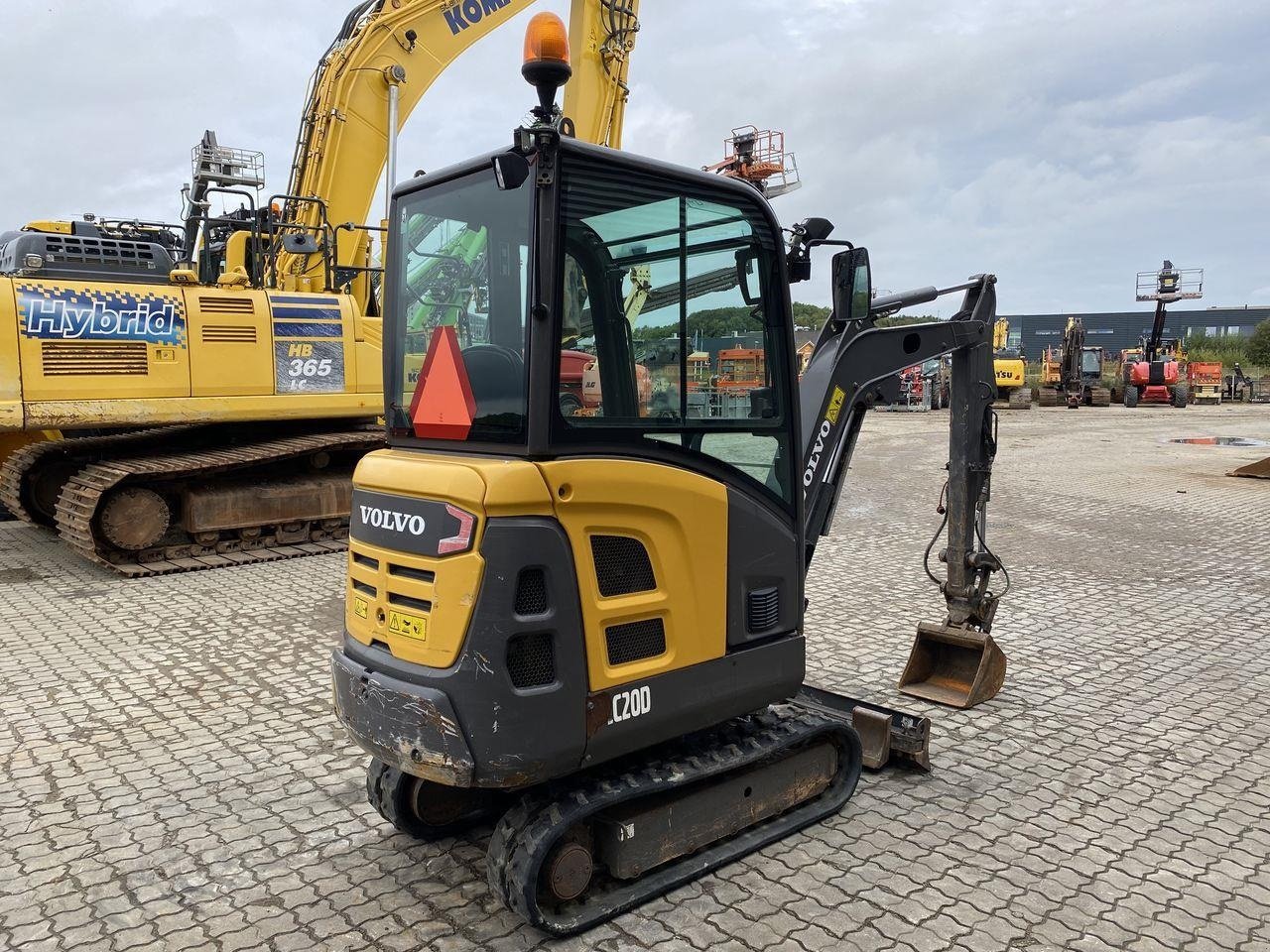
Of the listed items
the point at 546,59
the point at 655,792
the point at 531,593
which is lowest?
the point at 655,792

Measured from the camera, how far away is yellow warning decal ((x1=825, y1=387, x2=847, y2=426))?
440 centimetres

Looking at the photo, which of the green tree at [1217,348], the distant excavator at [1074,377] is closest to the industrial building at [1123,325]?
the green tree at [1217,348]

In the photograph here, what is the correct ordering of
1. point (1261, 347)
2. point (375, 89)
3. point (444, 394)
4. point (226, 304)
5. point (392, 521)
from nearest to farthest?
point (392, 521) → point (444, 394) → point (226, 304) → point (375, 89) → point (1261, 347)

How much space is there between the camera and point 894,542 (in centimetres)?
1021

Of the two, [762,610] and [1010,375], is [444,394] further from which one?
[1010,375]

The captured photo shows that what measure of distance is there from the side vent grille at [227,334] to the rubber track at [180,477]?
111 centimetres

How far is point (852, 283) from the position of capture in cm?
416

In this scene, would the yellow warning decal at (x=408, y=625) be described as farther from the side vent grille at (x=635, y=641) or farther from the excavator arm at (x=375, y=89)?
the excavator arm at (x=375, y=89)

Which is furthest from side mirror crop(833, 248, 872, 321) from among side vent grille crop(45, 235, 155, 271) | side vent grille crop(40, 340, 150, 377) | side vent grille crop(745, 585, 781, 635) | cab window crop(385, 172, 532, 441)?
side vent grille crop(45, 235, 155, 271)

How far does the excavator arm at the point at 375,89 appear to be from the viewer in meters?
11.0

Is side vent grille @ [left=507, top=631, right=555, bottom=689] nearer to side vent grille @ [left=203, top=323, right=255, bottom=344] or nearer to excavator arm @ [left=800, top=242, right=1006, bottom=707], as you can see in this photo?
excavator arm @ [left=800, top=242, right=1006, bottom=707]

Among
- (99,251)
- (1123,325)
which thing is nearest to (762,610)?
(99,251)

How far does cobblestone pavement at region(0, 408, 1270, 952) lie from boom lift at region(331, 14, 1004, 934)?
300 millimetres

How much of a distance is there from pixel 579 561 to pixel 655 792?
3.12ft
